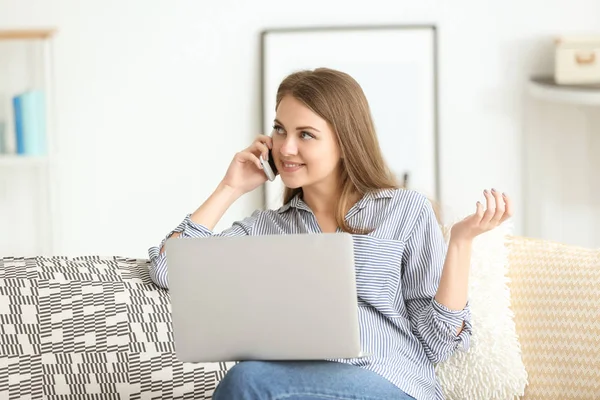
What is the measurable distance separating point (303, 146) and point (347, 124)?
0.10m

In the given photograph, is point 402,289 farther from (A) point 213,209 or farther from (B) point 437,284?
(A) point 213,209

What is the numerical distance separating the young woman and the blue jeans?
0.08ft

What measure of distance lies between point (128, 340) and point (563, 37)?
7.18 ft

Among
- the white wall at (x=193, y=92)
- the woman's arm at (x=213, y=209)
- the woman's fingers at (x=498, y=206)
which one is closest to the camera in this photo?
the woman's fingers at (x=498, y=206)

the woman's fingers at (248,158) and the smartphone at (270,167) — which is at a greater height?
the woman's fingers at (248,158)

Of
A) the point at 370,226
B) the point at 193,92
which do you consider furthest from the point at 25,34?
the point at 370,226

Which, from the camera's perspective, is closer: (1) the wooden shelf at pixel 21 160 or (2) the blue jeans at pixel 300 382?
(2) the blue jeans at pixel 300 382

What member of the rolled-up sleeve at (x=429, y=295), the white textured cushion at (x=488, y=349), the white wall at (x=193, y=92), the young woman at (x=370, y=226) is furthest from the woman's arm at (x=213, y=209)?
the white wall at (x=193, y=92)

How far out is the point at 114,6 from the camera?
143 inches

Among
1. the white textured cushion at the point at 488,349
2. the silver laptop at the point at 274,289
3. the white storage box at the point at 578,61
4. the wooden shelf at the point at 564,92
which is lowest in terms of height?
the white textured cushion at the point at 488,349

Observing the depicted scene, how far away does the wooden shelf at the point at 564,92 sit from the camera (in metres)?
3.26

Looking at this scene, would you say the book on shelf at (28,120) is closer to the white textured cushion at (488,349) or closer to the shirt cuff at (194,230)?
the shirt cuff at (194,230)

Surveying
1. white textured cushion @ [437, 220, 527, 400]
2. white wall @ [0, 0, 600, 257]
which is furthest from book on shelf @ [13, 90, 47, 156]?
white textured cushion @ [437, 220, 527, 400]

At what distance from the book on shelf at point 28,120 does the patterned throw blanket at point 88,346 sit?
1575mm
